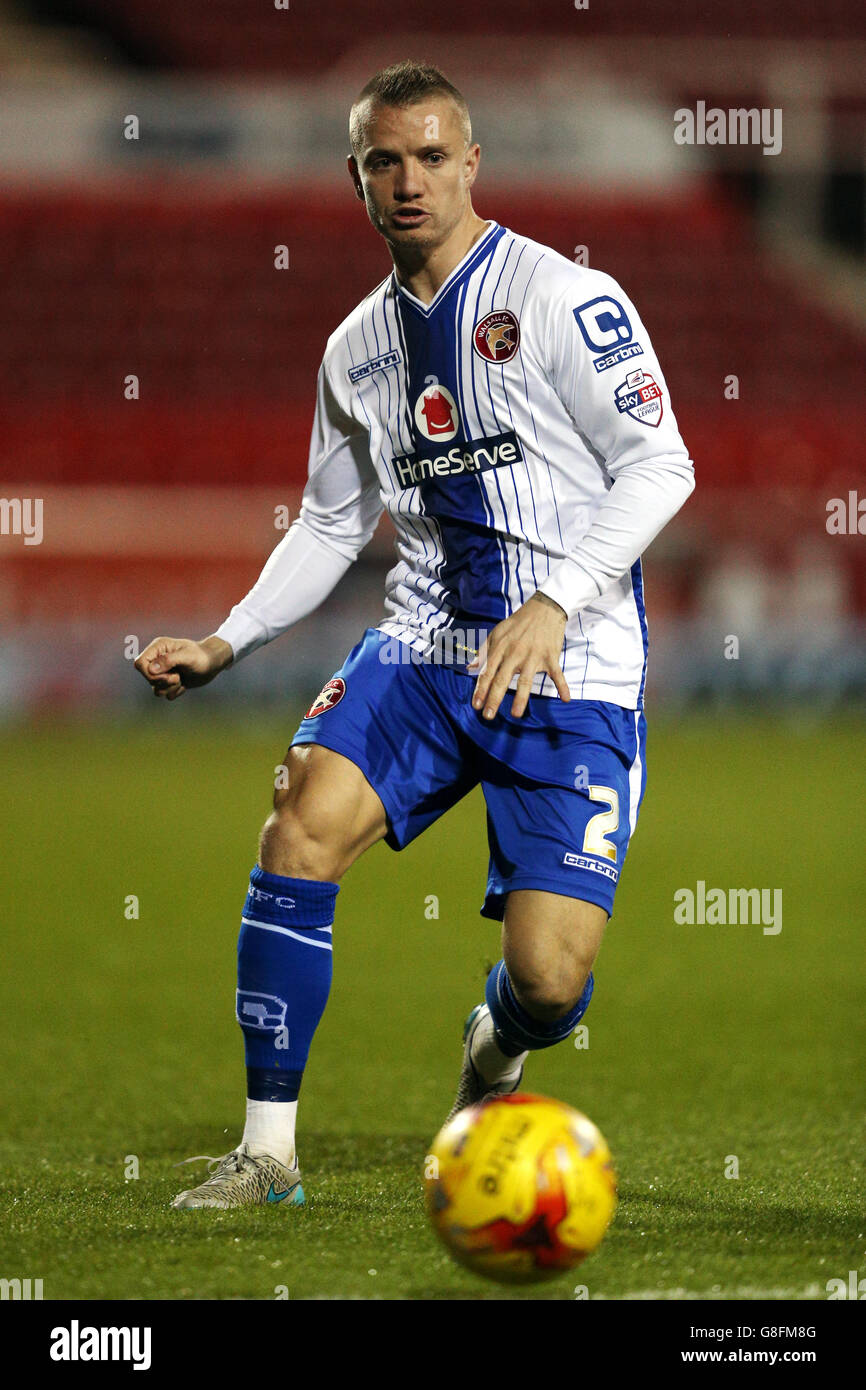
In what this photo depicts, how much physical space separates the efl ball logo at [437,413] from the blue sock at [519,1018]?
1.14 meters

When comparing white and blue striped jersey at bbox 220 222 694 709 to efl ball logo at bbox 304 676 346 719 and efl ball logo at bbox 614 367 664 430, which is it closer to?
efl ball logo at bbox 614 367 664 430

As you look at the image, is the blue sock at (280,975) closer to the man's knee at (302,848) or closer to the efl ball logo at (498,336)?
the man's knee at (302,848)

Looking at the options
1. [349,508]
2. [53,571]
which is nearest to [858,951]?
[349,508]

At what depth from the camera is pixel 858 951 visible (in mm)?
7441

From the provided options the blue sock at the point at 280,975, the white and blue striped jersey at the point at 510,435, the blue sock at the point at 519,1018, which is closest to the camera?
the white and blue striped jersey at the point at 510,435

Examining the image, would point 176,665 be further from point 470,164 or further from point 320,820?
point 470,164

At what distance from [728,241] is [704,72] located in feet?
9.58

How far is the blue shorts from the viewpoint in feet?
12.4

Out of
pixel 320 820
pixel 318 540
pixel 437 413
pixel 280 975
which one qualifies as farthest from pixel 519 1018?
pixel 437 413

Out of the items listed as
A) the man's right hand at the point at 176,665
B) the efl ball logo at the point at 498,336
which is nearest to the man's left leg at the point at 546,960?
the man's right hand at the point at 176,665

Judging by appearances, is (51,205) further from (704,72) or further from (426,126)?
(426,126)

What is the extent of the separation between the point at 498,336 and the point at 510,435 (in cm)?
20

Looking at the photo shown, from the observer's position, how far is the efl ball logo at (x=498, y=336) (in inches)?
148

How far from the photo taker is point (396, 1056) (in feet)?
18.6
